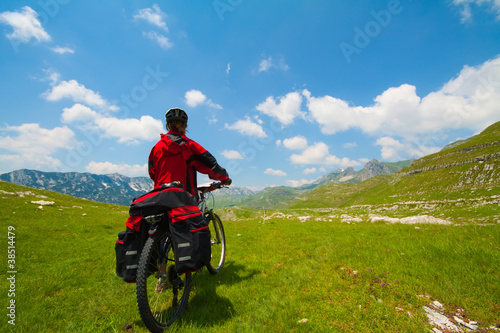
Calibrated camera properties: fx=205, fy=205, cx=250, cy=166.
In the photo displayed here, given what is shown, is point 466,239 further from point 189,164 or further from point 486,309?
point 189,164

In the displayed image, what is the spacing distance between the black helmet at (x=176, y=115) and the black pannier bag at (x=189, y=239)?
2.64 m

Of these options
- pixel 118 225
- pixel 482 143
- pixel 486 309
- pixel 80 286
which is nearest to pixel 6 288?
pixel 80 286

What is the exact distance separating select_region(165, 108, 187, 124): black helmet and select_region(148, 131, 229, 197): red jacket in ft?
1.26

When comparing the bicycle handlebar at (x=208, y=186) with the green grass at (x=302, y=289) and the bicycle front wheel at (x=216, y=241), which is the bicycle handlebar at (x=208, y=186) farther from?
the green grass at (x=302, y=289)

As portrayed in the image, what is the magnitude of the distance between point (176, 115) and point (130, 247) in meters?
3.38

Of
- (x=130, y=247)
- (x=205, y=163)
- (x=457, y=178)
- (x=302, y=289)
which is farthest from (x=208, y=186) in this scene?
(x=457, y=178)

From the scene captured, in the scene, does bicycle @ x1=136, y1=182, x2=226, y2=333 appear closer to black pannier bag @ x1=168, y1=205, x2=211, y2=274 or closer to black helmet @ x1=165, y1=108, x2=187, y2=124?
black pannier bag @ x1=168, y1=205, x2=211, y2=274

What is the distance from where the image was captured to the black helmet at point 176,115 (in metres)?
5.53

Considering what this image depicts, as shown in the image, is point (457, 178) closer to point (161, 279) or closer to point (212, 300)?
point (212, 300)

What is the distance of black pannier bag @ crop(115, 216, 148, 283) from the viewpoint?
3793 millimetres

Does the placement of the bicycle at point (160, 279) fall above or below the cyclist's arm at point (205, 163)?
below

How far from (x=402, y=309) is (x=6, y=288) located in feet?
34.0

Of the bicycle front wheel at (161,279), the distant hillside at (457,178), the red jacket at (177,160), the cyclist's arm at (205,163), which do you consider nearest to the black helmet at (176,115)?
the red jacket at (177,160)

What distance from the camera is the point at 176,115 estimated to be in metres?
5.58
